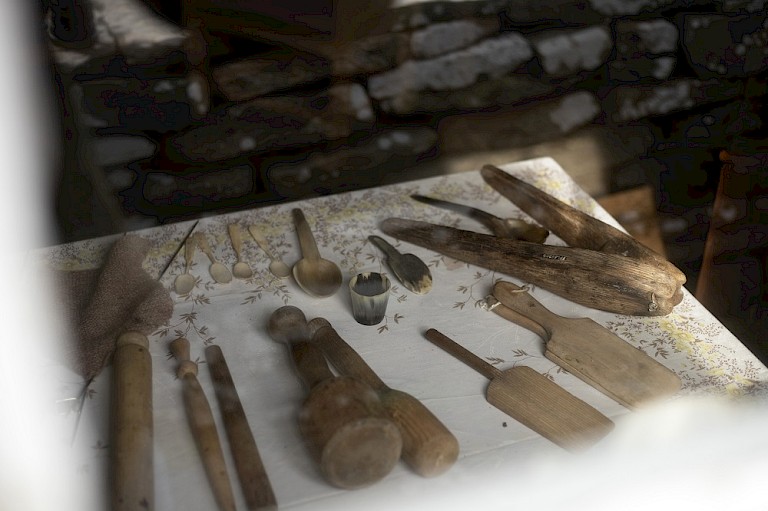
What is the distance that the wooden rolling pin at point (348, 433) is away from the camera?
756 millimetres

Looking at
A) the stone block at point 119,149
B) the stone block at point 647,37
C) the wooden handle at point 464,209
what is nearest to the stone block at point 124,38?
the stone block at point 119,149

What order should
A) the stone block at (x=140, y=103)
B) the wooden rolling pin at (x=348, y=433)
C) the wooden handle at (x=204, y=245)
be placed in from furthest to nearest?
the wooden handle at (x=204, y=245)
the stone block at (x=140, y=103)
the wooden rolling pin at (x=348, y=433)

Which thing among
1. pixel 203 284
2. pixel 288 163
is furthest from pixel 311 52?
pixel 203 284

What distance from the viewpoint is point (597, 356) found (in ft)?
3.24

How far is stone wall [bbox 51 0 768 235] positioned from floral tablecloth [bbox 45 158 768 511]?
106 mm

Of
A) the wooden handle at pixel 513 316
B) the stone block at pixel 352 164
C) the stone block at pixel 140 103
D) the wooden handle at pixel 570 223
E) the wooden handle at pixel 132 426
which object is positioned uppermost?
the stone block at pixel 140 103

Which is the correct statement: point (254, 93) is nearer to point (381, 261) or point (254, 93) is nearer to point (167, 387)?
point (381, 261)

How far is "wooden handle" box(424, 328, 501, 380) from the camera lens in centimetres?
97

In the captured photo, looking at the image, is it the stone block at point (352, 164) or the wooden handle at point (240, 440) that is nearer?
the wooden handle at point (240, 440)

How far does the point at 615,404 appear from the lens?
939 millimetres

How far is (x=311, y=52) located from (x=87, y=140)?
333mm

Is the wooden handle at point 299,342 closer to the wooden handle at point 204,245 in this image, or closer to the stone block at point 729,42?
the wooden handle at point 204,245

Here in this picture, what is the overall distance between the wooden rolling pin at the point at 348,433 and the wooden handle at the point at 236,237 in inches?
17.0

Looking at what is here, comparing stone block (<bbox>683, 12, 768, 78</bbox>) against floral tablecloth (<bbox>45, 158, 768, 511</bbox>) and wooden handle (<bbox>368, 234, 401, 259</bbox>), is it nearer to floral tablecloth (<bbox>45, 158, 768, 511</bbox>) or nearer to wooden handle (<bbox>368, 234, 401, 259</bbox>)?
floral tablecloth (<bbox>45, 158, 768, 511</bbox>)
